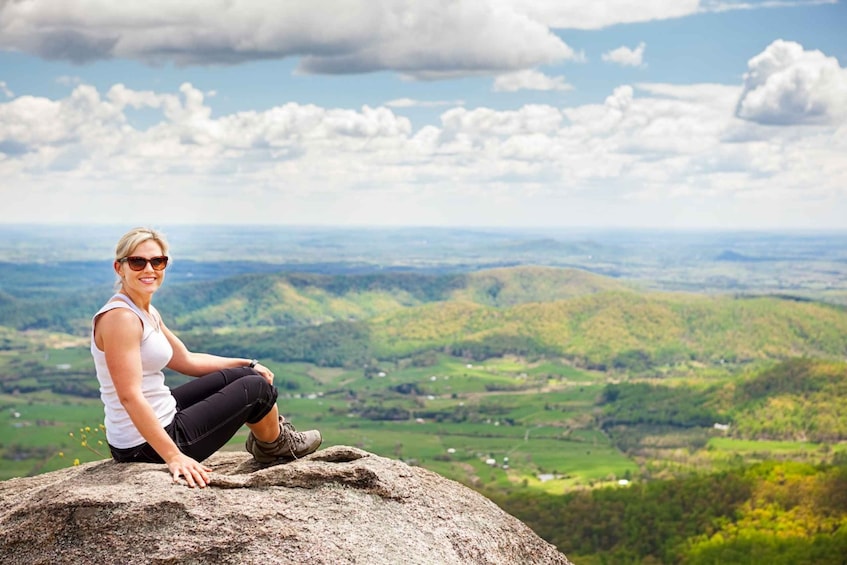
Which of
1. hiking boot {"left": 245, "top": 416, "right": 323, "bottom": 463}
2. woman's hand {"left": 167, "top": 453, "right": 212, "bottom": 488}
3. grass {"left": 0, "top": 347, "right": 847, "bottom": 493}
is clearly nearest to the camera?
woman's hand {"left": 167, "top": 453, "right": 212, "bottom": 488}

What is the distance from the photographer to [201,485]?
10.3 m

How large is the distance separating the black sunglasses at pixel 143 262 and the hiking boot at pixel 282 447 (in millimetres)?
2800

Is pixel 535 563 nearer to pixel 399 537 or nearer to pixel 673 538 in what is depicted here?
pixel 399 537

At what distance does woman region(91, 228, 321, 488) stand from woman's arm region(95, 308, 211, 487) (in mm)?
12

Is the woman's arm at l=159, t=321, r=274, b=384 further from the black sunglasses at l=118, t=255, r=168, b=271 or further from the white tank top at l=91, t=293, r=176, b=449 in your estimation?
the black sunglasses at l=118, t=255, r=168, b=271

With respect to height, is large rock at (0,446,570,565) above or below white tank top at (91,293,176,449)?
below

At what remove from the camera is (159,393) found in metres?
11.0

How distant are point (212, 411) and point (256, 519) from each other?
203cm

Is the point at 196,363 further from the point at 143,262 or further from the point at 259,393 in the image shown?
the point at 143,262

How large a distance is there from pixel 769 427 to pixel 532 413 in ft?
155

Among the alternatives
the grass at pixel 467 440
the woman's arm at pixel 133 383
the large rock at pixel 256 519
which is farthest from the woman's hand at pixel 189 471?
the grass at pixel 467 440

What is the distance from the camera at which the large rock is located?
9.64 meters

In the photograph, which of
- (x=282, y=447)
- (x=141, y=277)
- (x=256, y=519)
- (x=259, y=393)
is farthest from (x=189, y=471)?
(x=141, y=277)

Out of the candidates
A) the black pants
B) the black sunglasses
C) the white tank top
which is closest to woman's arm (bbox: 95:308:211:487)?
the white tank top
